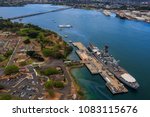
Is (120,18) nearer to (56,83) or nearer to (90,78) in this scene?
(90,78)

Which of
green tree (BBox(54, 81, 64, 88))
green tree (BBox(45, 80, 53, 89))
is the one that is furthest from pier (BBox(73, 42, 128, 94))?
green tree (BBox(45, 80, 53, 89))

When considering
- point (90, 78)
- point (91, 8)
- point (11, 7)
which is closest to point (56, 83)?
point (90, 78)

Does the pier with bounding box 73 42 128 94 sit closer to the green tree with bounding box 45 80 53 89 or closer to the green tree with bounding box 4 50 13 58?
the green tree with bounding box 45 80 53 89

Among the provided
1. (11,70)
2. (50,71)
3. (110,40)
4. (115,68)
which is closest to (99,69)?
(115,68)

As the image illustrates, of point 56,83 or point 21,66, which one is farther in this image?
point 21,66

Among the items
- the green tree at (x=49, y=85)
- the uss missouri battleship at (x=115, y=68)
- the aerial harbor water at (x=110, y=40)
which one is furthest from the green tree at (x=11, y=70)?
the uss missouri battleship at (x=115, y=68)

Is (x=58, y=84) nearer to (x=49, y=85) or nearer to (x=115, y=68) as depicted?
(x=49, y=85)
